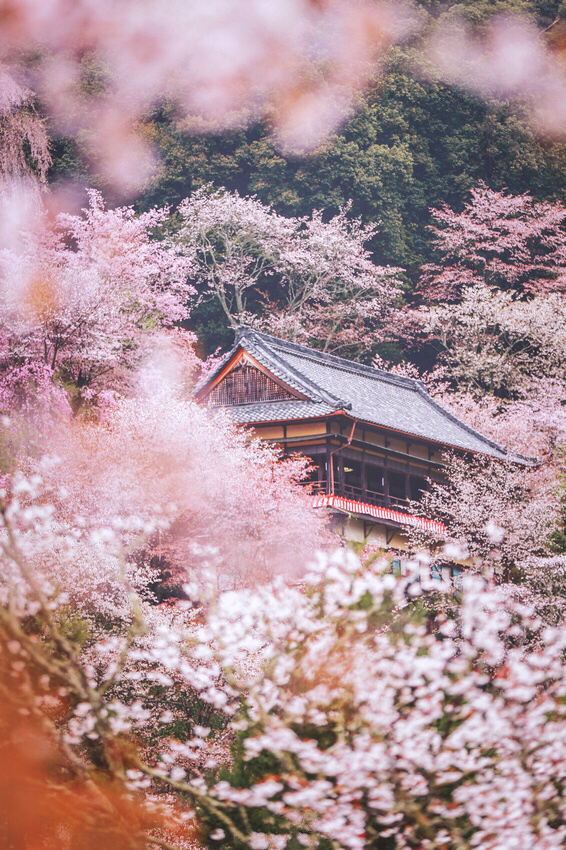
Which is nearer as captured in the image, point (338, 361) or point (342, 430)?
point (342, 430)

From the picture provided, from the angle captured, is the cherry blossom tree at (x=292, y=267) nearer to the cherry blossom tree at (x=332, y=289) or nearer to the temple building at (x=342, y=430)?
the cherry blossom tree at (x=332, y=289)

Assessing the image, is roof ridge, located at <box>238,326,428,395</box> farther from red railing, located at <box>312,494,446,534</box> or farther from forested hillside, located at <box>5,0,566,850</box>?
red railing, located at <box>312,494,446,534</box>

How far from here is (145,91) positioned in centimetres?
3803

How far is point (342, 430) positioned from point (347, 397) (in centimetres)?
219

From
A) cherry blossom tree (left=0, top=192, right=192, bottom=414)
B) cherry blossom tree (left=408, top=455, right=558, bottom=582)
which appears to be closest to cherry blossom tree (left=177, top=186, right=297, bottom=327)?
cherry blossom tree (left=0, top=192, right=192, bottom=414)

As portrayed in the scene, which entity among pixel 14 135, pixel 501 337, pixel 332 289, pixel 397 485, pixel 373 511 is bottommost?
pixel 373 511

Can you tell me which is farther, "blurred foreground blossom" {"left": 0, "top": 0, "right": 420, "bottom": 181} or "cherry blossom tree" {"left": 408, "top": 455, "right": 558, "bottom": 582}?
"blurred foreground blossom" {"left": 0, "top": 0, "right": 420, "bottom": 181}

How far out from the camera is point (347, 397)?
22125 millimetres

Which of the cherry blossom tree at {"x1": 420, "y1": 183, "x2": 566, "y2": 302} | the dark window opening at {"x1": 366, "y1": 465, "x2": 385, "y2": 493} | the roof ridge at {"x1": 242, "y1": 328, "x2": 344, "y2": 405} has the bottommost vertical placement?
the dark window opening at {"x1": 366, "y1": 465, "x2": 385, "y2": 493}

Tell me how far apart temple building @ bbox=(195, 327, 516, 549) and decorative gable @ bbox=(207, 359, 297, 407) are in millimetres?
27

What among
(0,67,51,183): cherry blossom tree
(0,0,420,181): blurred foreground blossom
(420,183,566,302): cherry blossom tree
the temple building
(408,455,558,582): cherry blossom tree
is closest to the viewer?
(408,455,558,582): cherry blossom tree

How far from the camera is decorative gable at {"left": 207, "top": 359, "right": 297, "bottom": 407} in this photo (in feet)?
70.8

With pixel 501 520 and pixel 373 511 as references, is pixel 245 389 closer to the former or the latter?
pixel 373 511

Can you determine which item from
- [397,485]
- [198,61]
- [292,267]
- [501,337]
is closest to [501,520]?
[397,485]
